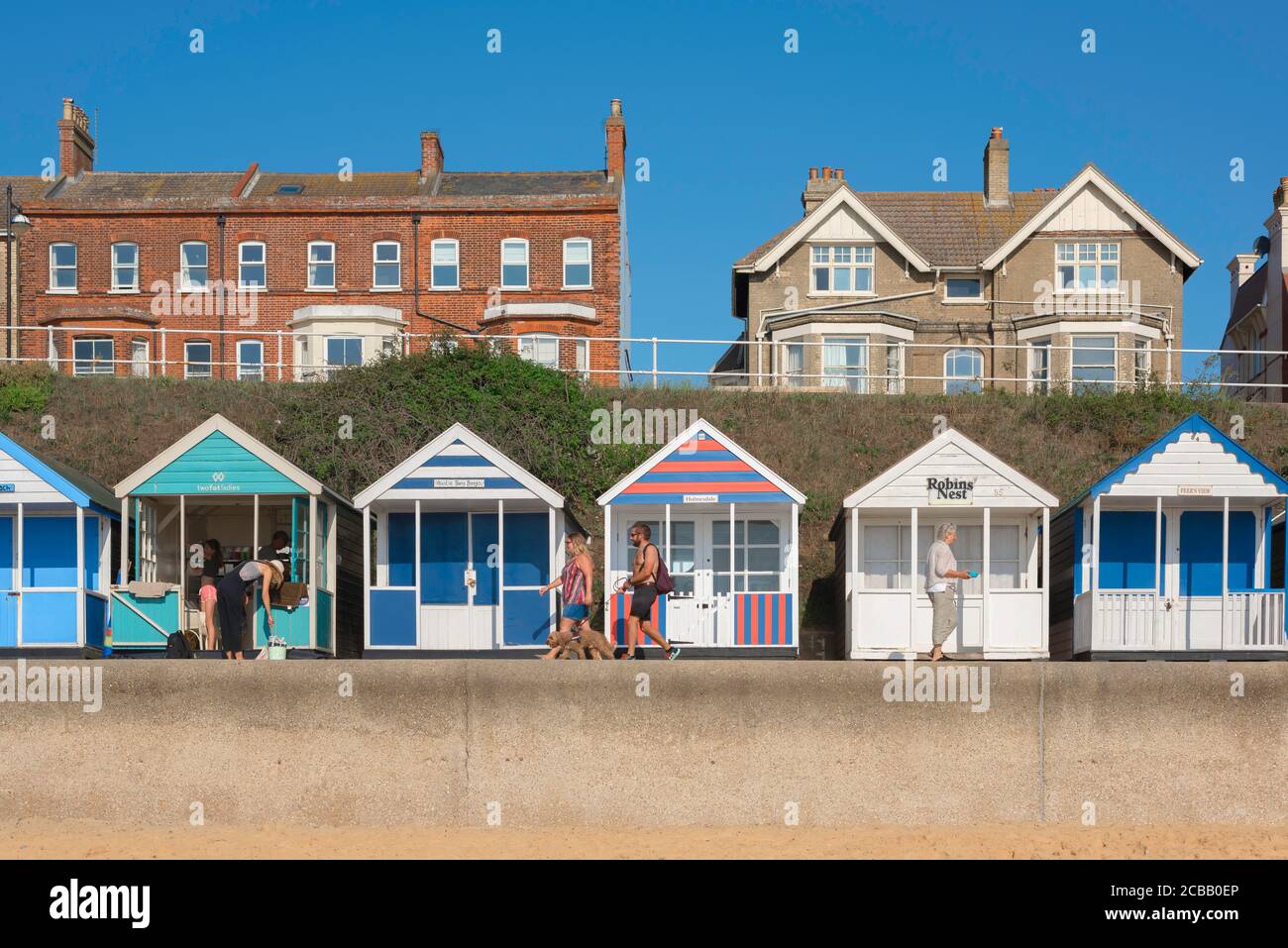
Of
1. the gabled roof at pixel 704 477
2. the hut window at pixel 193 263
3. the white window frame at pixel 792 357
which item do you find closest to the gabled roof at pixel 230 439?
the gabled roof at pixel 704 477

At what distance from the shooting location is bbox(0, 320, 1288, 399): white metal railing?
134ft

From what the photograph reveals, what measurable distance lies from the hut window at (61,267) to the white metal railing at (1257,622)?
32.8 meters

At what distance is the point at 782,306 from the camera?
45.5 metres

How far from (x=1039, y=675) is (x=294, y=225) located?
1299 inches

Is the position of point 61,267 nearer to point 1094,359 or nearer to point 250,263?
point 250,263

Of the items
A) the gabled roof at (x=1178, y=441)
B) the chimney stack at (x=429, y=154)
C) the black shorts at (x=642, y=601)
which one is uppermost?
the chimney stack at (x=429, y=154)

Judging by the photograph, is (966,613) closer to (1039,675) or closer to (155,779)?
(1039,675)

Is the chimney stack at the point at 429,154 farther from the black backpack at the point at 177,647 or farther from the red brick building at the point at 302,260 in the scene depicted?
the black backpack at the point at 177,647

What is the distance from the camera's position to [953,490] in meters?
24.6

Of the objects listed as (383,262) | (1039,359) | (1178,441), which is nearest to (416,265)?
(383,262)

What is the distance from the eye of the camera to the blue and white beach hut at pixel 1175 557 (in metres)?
23.4

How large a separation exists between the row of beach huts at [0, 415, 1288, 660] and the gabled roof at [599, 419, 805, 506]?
0.08 feet

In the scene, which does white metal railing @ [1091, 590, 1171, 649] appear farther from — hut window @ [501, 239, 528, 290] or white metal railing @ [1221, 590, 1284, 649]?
hut window @ [501, 239, 528, 290]

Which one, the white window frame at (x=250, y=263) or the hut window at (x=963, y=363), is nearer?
the hut window at (x=963, y=363)
